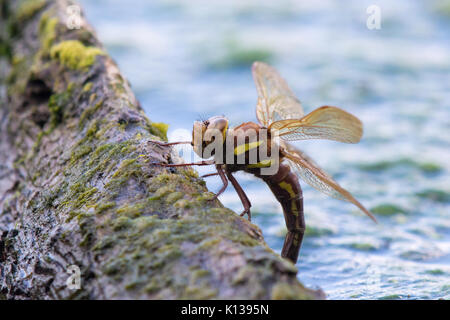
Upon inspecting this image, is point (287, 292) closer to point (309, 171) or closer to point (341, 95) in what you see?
point (309, 171)

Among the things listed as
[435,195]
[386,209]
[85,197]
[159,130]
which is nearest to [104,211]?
[85,197]

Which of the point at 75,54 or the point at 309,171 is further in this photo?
the point at 75,54

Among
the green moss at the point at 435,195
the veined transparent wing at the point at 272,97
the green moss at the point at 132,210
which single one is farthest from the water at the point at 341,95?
the green moss at the point at 132,210

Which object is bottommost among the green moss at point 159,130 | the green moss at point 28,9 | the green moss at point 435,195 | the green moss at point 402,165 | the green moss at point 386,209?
the green moss at point 386,209

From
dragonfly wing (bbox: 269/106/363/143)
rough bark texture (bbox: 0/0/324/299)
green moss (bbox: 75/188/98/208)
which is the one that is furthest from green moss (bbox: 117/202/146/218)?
dragonfly wing (bbox: 269/106/363/143)

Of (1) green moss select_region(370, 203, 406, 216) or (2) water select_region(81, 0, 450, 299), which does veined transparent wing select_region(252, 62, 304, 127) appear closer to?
(2) water select_region(81, 0, 450, 299)

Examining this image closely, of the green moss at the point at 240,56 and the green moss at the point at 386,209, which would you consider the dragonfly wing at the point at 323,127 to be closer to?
the green moss at the point at 386,209

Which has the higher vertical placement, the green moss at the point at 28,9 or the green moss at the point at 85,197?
the green moss at the point at 28,9
